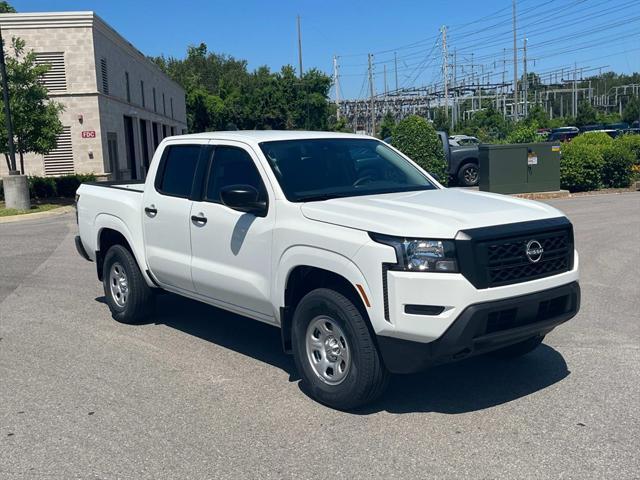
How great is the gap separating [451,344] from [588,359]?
6.96ft

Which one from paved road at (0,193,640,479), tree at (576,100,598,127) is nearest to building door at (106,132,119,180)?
Answer: paved road at (0,193,640,479)

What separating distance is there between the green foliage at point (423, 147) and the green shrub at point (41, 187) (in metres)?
Answer: 12.5

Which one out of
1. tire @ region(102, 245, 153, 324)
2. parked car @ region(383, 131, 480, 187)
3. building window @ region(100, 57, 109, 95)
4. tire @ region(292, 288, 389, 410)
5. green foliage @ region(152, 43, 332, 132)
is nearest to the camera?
tire @ region(292, 288, 389, 410)

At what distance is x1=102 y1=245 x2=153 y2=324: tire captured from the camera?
23.7 ft

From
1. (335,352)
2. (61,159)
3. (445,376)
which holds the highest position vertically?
(61,159)

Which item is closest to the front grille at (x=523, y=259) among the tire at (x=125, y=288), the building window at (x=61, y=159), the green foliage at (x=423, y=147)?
the tire at (x=125, y=288)

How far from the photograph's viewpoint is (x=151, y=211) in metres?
6.74

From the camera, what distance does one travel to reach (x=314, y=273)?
5184 millimetres

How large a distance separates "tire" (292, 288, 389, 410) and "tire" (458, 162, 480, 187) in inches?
738

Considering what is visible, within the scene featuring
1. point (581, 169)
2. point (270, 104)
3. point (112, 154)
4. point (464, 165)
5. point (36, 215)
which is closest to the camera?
point (36, 215)

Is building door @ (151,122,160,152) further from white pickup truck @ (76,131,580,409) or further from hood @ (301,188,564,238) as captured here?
hood @ (301,188,564,238)

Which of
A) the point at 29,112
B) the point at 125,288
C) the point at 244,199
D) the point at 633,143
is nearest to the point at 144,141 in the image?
the point at 29,112

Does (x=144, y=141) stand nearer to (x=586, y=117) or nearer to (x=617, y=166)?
(x=617, y=166)

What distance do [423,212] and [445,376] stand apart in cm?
157
